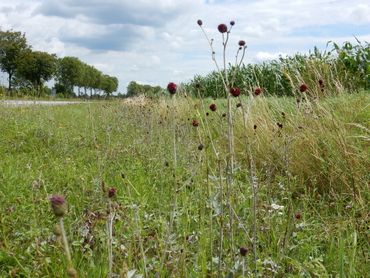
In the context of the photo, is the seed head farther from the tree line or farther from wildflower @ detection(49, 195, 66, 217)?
the tree line

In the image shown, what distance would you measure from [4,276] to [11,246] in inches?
12.3

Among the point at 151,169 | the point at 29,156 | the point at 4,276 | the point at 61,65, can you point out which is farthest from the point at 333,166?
the point at 61,65

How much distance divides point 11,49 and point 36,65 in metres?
3.76

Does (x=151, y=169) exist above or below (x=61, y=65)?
below

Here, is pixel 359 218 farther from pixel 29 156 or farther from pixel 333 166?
pixel 29 156

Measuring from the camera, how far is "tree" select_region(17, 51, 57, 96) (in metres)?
52.8

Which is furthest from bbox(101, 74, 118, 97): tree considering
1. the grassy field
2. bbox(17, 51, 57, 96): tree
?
the grassy field

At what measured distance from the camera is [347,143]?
3742 millimetres

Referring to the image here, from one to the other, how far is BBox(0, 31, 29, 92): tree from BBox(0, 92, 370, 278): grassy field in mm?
48586

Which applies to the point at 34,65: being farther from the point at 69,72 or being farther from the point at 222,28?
the point at 222,28

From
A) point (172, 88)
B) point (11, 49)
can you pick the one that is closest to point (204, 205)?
point (172, 88)

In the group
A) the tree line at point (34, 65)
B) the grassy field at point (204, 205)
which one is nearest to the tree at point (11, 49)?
the tree line at point (34, 65)

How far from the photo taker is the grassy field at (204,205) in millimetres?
2008

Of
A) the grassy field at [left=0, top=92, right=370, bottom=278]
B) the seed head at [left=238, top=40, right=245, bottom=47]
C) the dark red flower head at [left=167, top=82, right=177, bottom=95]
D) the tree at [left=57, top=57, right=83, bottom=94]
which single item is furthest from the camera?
the tree at [left=57, top=57, right=83, bottom=94]
